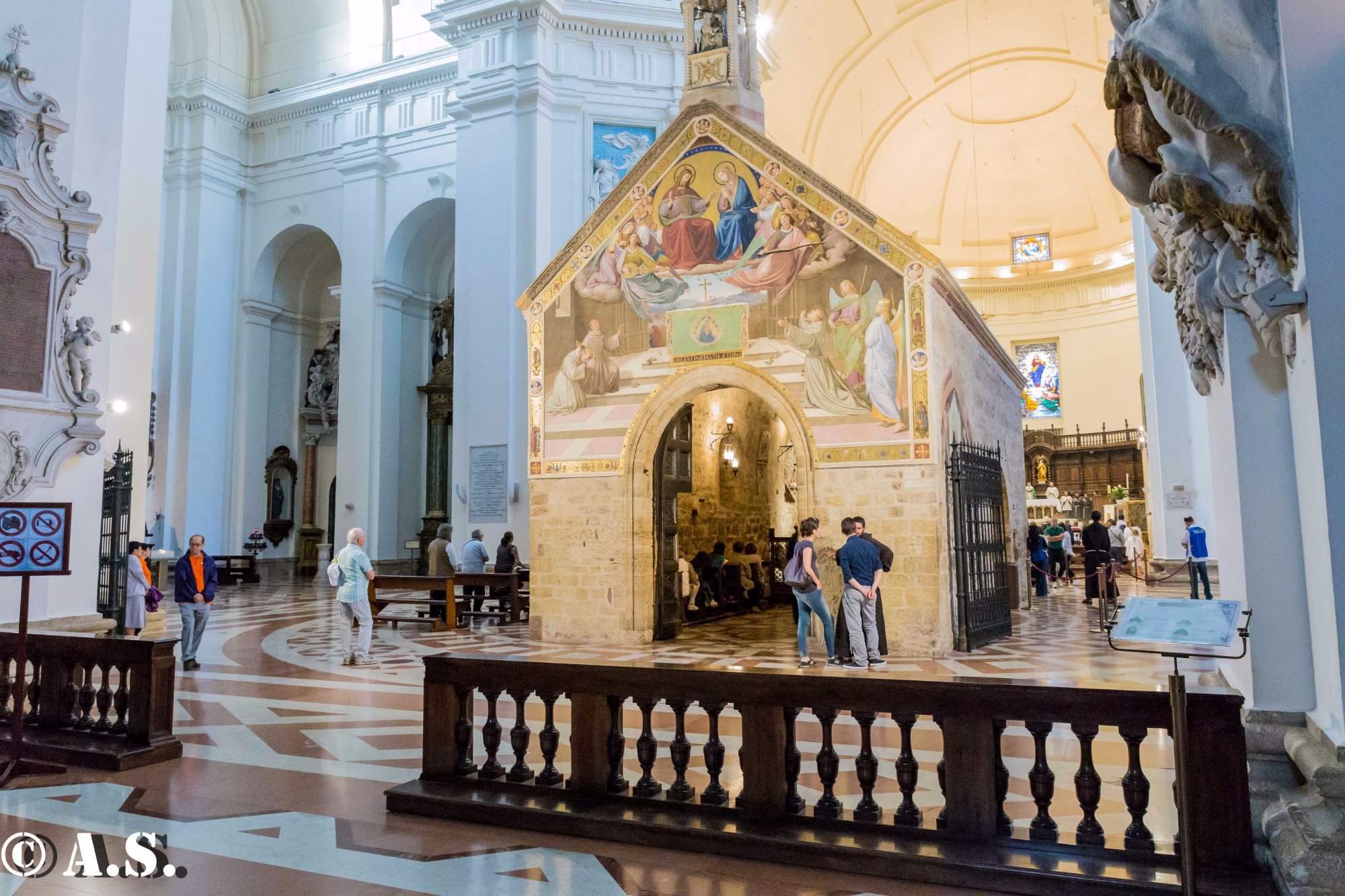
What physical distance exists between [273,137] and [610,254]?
18.4 metres

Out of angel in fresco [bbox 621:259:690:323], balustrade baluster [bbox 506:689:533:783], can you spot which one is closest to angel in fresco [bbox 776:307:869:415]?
angel in fresco [bbox 621:259:690:323]

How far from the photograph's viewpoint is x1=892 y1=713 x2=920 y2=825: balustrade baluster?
395 centimetres

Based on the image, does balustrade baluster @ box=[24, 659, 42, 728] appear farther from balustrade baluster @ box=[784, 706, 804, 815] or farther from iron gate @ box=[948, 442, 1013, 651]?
iron gate @ box=[948, 442, 1013, 651]

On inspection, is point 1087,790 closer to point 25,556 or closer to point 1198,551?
point 25,556

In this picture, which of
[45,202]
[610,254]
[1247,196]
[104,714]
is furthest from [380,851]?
[610,254]

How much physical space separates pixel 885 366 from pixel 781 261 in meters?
1.88

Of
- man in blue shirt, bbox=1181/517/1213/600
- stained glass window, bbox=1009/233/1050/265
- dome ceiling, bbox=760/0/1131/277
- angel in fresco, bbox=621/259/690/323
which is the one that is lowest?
man in blue shirt, bbox=1181/517/1213/600

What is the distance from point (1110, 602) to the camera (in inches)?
607

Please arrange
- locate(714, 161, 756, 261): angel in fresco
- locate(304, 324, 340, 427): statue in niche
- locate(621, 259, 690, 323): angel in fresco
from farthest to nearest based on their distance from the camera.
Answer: locate(304, 324, 340, 427): statue in niche
locate(621, 259, 690, 323): angel in fresco
locate(714, 161, 756, 261): angel in fresco

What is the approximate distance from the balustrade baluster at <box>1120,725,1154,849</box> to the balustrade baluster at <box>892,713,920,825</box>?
812mm

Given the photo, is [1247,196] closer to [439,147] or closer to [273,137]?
[439,147]

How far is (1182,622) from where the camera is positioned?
Result: 3.18 metres

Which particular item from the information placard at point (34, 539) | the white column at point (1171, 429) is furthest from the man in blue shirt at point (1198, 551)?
the information placard at point (34, 539)

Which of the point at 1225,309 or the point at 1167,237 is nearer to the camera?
the point at 1225,309
